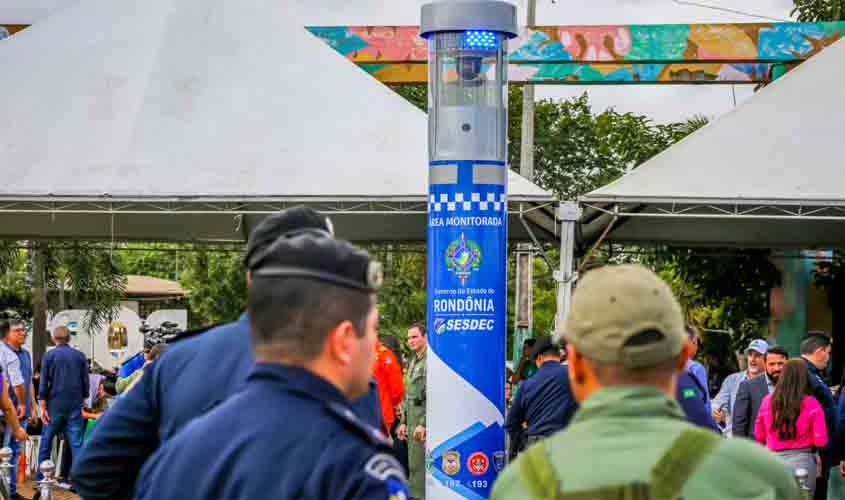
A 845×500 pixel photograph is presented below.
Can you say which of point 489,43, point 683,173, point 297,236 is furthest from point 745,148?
point 297,236

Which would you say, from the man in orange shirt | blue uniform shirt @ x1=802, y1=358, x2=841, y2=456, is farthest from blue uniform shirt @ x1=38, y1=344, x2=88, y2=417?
blue uniform shirt @ x1=802, y1=358, x2=841, y2=456

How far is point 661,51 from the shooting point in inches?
675

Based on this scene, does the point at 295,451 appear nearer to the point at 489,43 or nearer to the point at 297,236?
the point at 297,236

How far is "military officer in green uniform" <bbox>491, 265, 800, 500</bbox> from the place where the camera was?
239 centimetres

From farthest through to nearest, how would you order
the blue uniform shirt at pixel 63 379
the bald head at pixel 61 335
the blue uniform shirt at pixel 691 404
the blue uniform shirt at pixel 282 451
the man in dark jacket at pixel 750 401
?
the bald head at pixel 61 335 < the blue uniform shirt at pixel 63 379 < the man in dark jacket at pixel 750 401 < the blue uniform shirt at pixel 691 404 < the blue uniform shirt at pixel 282 451

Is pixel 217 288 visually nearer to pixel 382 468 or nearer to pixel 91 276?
pixel 91 276

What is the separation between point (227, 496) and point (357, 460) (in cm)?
24

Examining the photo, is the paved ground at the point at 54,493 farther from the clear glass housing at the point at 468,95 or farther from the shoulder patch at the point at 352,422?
the shoulder patch at the point at 352,422

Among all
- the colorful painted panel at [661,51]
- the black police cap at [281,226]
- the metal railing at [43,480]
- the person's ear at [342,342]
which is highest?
the colorful painted panel at [661,51]

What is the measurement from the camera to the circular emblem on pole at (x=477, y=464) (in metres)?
10.1

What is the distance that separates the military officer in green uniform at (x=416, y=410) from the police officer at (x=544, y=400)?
3.22 meters

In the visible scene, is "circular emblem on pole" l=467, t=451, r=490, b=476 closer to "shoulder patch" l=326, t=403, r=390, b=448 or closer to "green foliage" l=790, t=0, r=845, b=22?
"shoulder patch" l=326, t=403, r=390, b=448

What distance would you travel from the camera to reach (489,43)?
33.3ft

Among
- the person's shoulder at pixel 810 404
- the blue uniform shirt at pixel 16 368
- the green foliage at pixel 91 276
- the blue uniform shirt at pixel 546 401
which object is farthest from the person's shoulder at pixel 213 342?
the green foliage at pixel 91 276
